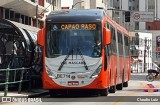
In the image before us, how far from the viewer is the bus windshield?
2184 cm

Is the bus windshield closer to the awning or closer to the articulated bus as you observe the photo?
the articulated bus

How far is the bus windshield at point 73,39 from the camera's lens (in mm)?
21844

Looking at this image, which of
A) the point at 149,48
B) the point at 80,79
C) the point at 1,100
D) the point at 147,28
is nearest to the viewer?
the point at 1,100

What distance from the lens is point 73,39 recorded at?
21.9 meters

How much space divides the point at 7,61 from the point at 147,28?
388ft

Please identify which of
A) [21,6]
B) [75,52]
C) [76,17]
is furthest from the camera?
[21,6]

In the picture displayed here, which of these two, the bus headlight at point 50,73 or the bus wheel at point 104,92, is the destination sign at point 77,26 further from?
the bus wheel at point 104,92

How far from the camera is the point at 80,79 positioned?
21.7 m

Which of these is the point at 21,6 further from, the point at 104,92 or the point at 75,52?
the point at 75,52

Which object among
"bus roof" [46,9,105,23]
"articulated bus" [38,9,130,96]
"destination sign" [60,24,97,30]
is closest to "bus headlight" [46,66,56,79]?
"articulated bus" [38,9,130,96]

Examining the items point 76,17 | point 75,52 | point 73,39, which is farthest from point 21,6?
point 75,52

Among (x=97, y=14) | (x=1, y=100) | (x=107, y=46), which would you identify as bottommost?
(x=1, y=100)

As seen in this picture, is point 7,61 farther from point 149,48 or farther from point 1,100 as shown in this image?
point 149,48

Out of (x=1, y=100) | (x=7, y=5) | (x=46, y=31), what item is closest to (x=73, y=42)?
(x=46, y=31)
